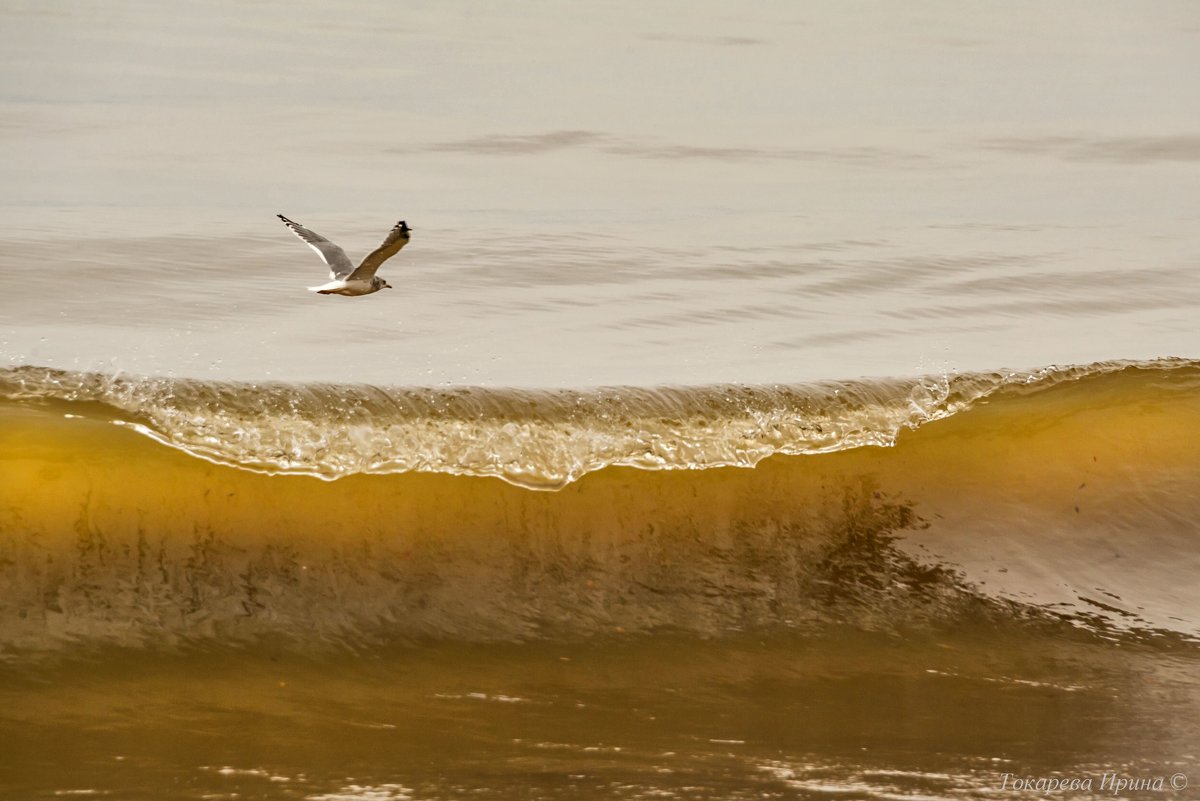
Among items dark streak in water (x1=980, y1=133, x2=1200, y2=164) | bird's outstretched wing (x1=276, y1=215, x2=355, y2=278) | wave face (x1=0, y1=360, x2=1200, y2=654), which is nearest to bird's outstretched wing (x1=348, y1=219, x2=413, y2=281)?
bird's outstretched wing (x1=276, y1=215, x2=355, y2=278)

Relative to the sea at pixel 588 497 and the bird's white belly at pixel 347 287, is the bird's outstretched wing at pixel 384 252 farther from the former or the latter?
the sea at pixel 588 497

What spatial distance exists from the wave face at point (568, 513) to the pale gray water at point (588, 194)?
75 cm

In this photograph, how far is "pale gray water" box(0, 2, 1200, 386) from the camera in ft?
25.3

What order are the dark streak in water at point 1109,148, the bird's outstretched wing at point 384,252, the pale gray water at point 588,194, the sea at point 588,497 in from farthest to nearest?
the dark streak in water at point 1109,148, the pale gray water at point 588,194, the bird's outstretched wing at point 384,252, the sea at point 588,497

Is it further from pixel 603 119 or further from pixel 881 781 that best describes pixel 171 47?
pixel 881 781

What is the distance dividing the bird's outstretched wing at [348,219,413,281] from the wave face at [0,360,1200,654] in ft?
1.72

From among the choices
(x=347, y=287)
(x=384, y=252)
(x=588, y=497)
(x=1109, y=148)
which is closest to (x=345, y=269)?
(x=347, y=287)

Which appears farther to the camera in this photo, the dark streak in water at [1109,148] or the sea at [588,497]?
the dark streak in water at [1109,148]

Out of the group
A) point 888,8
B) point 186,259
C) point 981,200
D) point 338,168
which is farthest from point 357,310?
point 888,8

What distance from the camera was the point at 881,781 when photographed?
397cm

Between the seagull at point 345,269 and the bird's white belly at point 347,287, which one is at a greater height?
the seagull at point 345,269

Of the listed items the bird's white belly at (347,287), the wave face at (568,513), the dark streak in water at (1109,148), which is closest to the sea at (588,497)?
the wave face at (568,513)

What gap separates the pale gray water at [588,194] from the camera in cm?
771

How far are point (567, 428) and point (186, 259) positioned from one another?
4.21 meters
